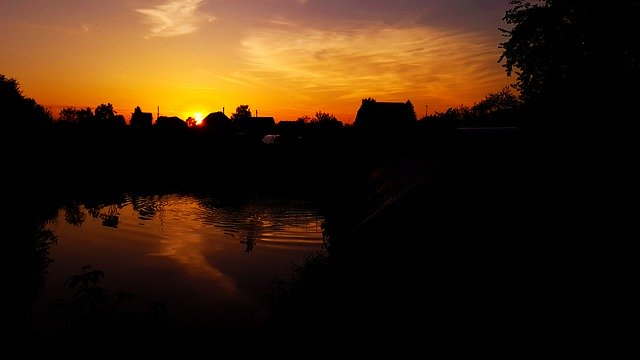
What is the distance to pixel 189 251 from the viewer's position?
14.8m

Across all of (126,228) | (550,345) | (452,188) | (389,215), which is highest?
(452,188)

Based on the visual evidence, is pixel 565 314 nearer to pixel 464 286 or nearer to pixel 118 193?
pixel 464 286

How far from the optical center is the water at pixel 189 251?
34.6 ft

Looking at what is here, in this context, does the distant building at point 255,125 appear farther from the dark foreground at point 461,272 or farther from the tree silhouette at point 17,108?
the dark foreground at point 461,272

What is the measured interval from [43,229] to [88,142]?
69.8ft

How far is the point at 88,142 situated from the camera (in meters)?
36.0

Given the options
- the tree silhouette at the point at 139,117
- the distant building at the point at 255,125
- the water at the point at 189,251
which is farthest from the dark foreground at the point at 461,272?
the tree silhouette at the point at 139,117

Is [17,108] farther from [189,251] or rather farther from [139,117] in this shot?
[139,117]

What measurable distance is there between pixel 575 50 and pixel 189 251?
2795 cm

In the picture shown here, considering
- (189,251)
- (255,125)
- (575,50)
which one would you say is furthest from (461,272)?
(255,125)

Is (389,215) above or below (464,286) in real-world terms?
above

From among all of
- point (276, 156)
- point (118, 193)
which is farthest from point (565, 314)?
point (276, 156)

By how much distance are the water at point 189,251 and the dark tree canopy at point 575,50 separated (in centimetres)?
1887

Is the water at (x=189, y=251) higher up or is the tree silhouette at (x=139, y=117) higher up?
the tree silhouette at (x=139, y=117)
